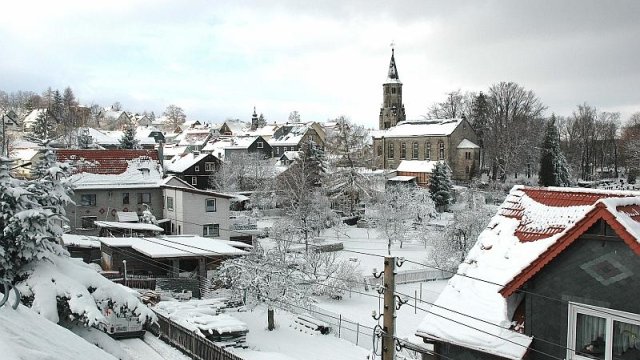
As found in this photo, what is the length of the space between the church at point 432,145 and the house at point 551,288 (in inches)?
2693

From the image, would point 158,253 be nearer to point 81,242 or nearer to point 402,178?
point 81,242

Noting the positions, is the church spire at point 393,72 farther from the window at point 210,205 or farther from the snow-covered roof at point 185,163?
the window at point 210,205

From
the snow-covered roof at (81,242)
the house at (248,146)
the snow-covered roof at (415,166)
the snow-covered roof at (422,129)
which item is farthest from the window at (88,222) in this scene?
the snow-covered roof at (422,129)

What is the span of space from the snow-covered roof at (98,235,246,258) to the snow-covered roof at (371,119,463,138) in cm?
5529

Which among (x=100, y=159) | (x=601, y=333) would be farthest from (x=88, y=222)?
(x=601, y=333)

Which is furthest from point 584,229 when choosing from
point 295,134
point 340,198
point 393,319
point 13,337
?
point 295,134

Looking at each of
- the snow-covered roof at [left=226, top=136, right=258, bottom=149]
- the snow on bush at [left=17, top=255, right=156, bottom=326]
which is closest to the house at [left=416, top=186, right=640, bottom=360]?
the snow on bush at [left=17, top=255, right=156, bottom=326]

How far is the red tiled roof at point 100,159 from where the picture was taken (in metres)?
47.2

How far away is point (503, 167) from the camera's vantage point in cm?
8256

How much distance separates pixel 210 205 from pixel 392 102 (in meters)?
66.9

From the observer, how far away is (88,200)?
45.7m

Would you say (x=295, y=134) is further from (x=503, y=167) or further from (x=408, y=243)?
(x=408, y=243)

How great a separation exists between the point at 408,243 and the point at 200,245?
81.5ft

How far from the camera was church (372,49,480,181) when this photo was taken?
272 ft
